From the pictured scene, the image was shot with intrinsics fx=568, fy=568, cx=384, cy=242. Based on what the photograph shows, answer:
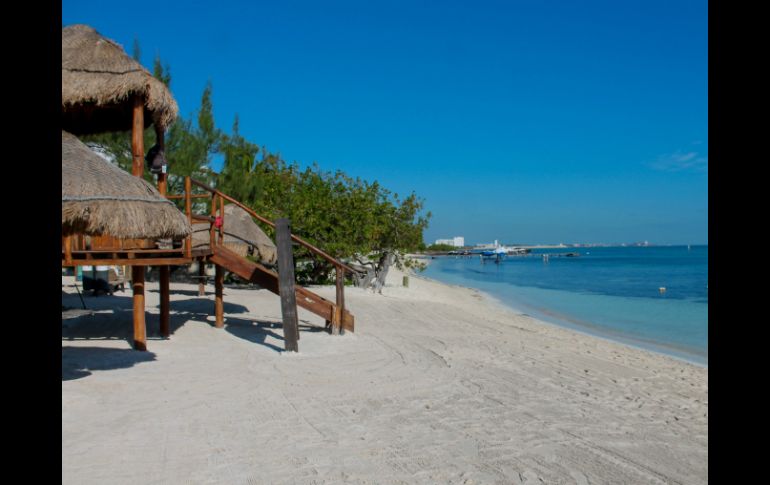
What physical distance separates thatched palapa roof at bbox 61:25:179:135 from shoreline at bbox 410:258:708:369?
10.2 meters

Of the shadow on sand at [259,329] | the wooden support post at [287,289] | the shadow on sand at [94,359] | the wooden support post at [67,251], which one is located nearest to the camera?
the shadow on sand at [94,359]

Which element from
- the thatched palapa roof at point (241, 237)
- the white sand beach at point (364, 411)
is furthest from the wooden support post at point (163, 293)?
the thatched palapa roof at point (241, 237)

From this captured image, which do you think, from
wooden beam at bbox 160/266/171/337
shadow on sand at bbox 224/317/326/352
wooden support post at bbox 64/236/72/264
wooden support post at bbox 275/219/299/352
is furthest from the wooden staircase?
wooden support post at bbox 64/236/72/264

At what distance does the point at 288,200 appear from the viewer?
65.4 ft

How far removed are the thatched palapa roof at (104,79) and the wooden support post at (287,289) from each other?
2.40m

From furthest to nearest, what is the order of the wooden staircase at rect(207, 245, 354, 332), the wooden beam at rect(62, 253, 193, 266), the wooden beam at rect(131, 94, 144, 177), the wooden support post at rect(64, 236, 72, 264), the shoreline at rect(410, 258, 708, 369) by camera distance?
the shoreline at rect(410, 258, 708, 369) < the wooden staircase at rect(207, 245, 354, 332) < the wooden beam at rect(131, 94, 144, 177) < the wooden beam at rect(62, 253, 193, 266) < the wooden support post at rect(64, 236, 72, 264)

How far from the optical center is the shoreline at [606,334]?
12.0 m

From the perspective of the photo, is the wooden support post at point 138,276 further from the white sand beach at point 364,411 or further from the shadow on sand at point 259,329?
the shadow on sand at point 259,329

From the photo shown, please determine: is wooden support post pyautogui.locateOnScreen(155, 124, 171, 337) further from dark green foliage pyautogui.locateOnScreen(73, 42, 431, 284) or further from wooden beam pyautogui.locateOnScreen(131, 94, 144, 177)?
dark green foliage pyautogui.locateOnScreen(73, 42, 431, 284)

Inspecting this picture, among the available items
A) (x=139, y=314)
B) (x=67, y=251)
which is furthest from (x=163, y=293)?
(x=67, y=251)

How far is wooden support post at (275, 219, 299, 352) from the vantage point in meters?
8.08

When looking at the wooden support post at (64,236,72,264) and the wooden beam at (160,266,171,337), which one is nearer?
the wooden support post at (64,236,72,264)

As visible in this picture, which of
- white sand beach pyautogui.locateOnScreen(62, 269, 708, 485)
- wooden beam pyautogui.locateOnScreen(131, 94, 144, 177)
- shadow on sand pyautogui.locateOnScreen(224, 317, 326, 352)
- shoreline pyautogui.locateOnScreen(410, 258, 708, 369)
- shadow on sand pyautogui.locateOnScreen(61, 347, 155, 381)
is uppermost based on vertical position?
wooden beam pyautogui.locateOnScreen(131, 94, 144, 177)
